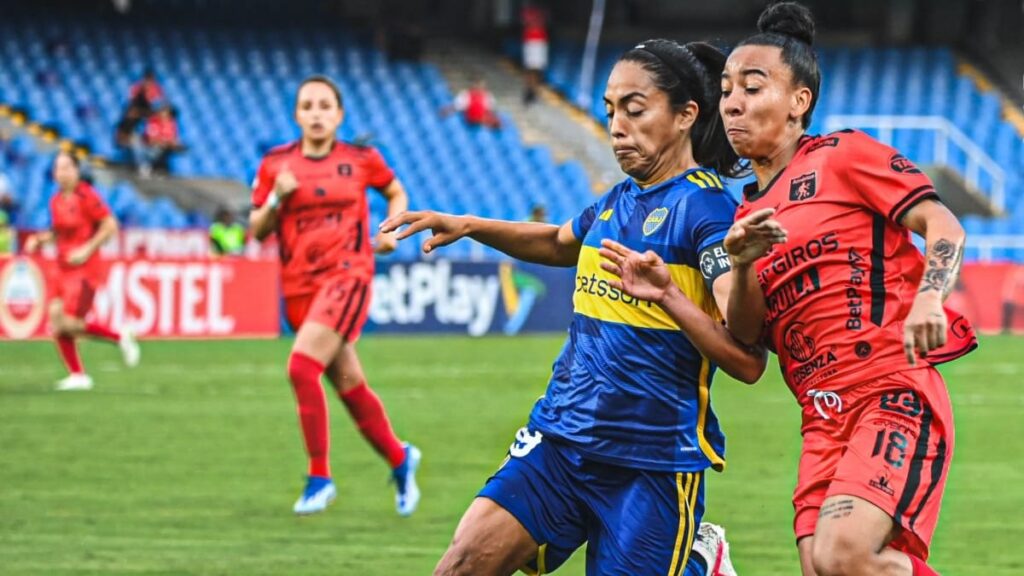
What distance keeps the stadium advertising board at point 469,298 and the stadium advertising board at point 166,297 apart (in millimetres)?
1680

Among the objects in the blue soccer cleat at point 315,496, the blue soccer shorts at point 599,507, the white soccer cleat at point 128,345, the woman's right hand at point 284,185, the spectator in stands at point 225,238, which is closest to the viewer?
the blue soccer shorts at point 599,507

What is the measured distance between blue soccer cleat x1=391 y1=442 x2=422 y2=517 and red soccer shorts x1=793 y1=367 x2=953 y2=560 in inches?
171

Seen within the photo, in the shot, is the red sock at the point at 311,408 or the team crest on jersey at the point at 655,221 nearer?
the team crest on jersey at the point at 655,221

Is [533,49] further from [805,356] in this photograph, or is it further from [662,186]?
[805,356]

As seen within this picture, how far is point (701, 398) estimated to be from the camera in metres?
5.06

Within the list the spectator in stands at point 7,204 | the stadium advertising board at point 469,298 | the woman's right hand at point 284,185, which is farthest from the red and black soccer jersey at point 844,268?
the spectator in stands at point 7,204

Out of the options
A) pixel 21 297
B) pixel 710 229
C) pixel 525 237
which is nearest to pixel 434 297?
pixel 21 297

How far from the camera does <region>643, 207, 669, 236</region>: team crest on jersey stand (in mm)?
4984

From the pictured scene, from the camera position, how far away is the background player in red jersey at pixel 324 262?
913 centimetres

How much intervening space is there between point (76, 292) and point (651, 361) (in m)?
12.5

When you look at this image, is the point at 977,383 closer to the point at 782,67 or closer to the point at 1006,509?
the point at 1006,509

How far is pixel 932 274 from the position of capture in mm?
4555

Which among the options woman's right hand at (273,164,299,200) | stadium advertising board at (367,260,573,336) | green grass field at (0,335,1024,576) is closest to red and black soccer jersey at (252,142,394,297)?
woman's right hand at (273,164,299,200)

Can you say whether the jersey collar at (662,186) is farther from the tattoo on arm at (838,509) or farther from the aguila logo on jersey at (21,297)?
the aguila logo on jersey at (21,297)
